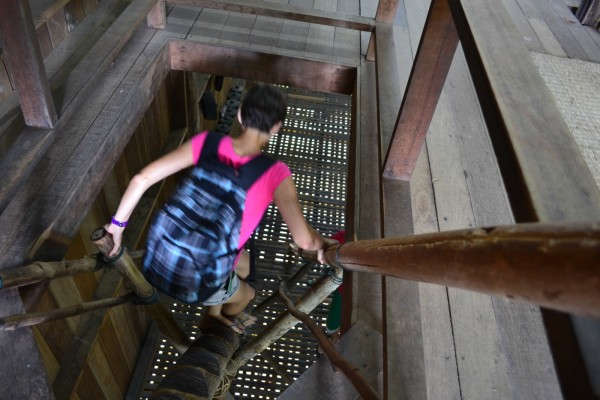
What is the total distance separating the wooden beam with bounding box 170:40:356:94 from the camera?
3473 millimetres

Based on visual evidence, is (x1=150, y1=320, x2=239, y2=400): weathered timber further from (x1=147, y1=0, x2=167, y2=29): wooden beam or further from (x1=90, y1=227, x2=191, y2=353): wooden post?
(x1=147, y1=0, x2=167, y2=29): wooden beam

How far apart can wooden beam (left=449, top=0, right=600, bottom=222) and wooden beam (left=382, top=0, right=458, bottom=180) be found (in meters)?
0.51

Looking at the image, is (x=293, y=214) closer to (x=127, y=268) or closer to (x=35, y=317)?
(x=127, y=268)

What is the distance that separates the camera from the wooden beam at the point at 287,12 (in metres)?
3.37

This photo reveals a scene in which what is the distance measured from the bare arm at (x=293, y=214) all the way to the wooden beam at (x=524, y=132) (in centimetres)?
91

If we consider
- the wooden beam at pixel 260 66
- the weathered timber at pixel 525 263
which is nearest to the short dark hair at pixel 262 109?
the weathered timber at pixel 525 263

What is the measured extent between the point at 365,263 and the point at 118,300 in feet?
5.15

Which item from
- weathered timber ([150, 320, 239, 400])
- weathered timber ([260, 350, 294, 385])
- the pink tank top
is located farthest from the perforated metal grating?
the pink tank top

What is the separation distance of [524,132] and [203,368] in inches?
86.3

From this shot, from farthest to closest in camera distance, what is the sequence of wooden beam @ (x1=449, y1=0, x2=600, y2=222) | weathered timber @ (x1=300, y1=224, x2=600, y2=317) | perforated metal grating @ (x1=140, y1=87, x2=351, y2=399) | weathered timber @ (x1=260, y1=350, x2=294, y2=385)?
1. perforated metal grating @ (x1=140, y1=87, x2=351, y2=399)
2. weathered timber @ (x1=260, y1=350, x2=294, y2=385)
3. wooden beam @ (x1=449, y1=0, x2=600, y2=222)
4. weathered timber @ (x1=300, y1=224, x2=600, y2=317)

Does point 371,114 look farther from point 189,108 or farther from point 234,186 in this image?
point 189,108

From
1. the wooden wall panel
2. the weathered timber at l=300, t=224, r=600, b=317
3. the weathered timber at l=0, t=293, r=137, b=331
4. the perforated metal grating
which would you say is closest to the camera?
the weathered timber at l=300, t=224, r=600, b=317

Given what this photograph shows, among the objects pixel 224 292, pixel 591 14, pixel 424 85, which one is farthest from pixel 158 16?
pixel 591 14

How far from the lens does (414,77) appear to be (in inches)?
78.0
